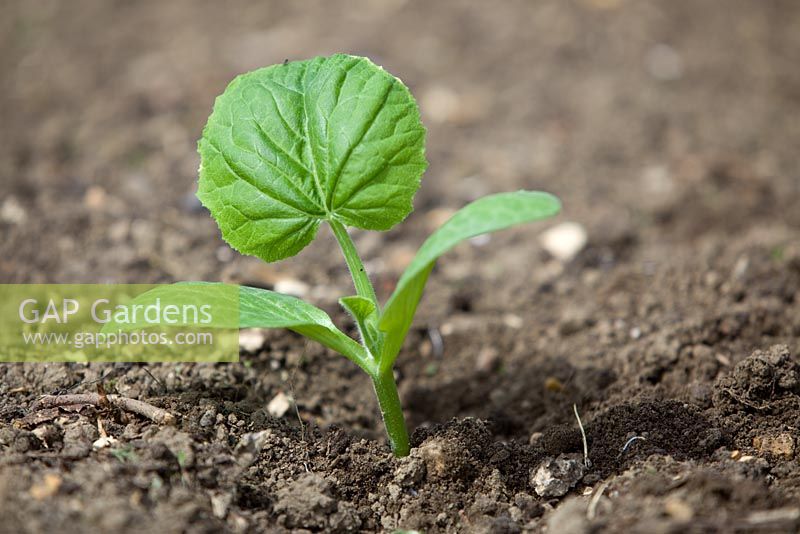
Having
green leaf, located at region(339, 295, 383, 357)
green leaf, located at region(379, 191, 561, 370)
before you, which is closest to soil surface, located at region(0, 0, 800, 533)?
green leaf, located at region(339, 295, 383, 357)

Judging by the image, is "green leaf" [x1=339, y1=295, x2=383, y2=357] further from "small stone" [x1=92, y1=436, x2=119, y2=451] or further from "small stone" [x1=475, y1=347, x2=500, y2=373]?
"small stone" [x1=475, y1=347, x2=500, y2=373]

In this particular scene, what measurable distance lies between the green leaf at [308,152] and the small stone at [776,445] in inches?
41.1

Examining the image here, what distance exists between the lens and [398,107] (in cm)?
190

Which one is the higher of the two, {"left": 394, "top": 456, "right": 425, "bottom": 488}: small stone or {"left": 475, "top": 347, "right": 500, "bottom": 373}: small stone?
{"left": 475, "top": 347, "right": 500, "bottom": 373}: small stone

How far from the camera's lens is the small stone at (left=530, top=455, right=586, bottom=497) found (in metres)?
1.88

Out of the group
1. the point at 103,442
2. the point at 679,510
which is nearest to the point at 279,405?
the point at 103,442

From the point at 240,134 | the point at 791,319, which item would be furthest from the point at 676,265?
the point at 240,134

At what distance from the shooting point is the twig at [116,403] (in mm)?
1888

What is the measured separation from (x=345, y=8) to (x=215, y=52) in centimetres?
90

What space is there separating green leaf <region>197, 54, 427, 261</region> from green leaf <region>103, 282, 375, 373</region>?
24cm

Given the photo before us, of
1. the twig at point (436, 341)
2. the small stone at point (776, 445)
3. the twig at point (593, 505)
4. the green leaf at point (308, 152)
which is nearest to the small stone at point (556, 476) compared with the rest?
the twig at point (593, 505)

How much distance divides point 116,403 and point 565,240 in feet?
6.64

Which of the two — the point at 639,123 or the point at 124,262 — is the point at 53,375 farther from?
the point at 639,123

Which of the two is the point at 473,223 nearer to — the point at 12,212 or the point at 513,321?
the point at 513,321
